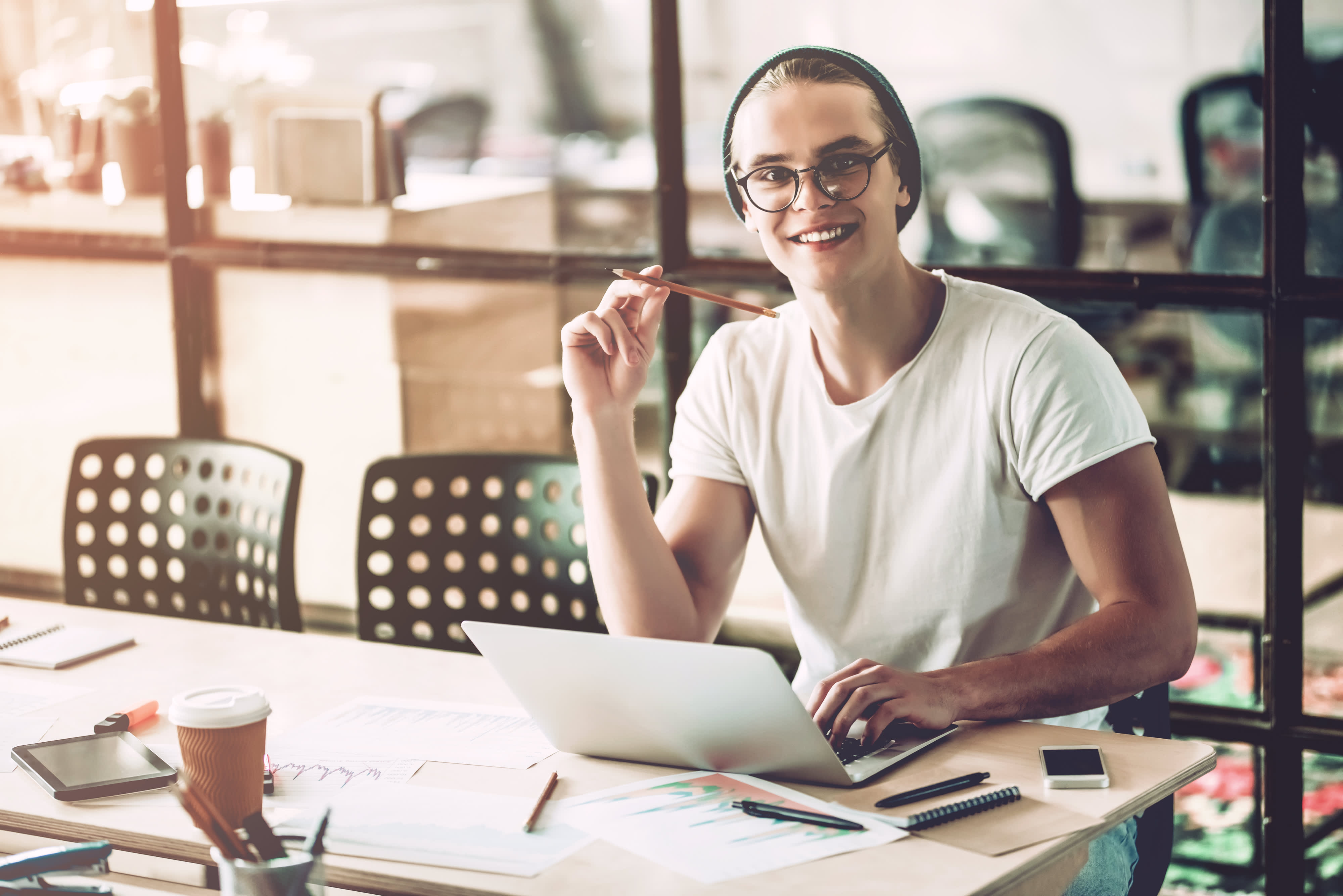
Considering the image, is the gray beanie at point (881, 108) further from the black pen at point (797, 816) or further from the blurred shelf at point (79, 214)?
the blurred shelf at point (79, 214)

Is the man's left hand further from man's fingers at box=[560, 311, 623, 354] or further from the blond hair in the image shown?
the blond hair

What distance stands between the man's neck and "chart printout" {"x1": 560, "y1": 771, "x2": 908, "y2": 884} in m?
0.61

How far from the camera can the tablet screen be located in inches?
54.7

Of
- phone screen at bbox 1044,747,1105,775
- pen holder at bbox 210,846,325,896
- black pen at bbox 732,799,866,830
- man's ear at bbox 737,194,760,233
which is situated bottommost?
black pen at bbox 732,799,866,830

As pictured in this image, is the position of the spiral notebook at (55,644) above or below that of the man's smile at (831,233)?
below

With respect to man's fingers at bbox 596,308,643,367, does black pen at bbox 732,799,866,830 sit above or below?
below

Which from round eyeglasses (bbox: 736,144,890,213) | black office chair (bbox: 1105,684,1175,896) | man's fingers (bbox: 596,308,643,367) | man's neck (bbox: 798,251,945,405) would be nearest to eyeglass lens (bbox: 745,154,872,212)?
round eyeglasses (bbox: 736,144,890,213)

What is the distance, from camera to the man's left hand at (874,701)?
1403mm

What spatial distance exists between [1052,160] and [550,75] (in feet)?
3.36

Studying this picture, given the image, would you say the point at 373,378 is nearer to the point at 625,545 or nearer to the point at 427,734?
the point at 625,545

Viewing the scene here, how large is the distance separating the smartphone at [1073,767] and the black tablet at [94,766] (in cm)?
86

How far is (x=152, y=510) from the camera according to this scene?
2.46m

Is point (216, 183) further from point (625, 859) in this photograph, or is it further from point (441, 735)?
point (625, 859)

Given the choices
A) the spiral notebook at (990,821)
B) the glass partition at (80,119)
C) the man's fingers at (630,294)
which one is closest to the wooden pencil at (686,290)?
the man's fingers at (630,294)
